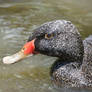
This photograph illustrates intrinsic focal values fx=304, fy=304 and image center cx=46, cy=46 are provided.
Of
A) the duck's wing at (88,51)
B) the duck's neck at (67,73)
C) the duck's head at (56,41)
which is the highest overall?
the duck's head at (56,41)

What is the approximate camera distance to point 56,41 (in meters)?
4.88

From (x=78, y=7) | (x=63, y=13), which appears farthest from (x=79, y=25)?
(x=78, y=7)

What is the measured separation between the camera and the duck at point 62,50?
4.85 m

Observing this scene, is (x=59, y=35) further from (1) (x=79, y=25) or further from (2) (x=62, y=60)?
(1) (x=79, y=25)

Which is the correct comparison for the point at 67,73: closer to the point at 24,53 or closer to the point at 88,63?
the point at 88,63

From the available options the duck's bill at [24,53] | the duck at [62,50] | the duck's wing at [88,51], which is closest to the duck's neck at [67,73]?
the duck at [62,50]

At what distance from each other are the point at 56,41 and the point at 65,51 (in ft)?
0.72

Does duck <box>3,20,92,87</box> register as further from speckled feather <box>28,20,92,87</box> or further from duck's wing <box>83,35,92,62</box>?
duck's wing <box>83,35,92,62</box>

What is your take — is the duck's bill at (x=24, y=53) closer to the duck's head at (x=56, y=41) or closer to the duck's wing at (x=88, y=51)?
the duck's head at (x=56, y=41)

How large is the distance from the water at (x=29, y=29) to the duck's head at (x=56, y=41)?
58cm

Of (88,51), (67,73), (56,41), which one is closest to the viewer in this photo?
(56,41)

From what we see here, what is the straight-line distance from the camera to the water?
5.28m

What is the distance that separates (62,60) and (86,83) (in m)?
0.56

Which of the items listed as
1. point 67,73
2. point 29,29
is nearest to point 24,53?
point 67,73
